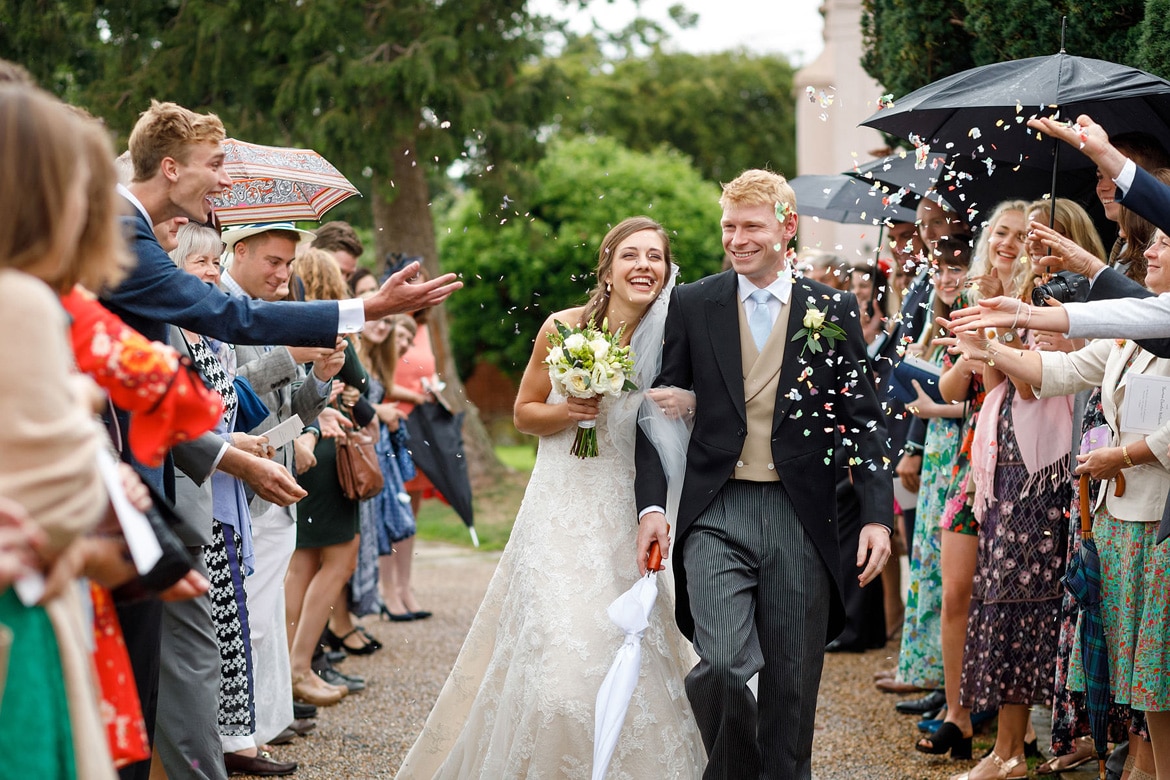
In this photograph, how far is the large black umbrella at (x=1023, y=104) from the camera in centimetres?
466

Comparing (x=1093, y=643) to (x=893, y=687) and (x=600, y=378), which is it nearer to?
(x=600, y=378)

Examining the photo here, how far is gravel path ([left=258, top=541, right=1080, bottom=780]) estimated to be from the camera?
566 centimetres

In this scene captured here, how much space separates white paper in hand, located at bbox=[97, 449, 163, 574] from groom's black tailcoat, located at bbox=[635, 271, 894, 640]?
2.15 m

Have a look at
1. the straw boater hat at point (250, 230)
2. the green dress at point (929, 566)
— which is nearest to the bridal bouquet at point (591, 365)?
the straw boater hat at point (250, 230)

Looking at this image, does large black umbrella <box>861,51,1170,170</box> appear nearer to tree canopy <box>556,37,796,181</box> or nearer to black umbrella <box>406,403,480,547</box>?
black umbrella <box>406,403,480,547</box>

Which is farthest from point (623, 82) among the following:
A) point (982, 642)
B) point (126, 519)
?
point (126, 519)

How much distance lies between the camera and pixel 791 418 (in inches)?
173

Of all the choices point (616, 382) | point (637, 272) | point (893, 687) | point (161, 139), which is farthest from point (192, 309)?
point (893, 687)

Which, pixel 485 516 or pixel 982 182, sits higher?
pixel 982 182

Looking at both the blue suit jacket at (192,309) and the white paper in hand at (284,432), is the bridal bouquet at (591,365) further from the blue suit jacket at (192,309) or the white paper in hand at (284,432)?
the white paper in hand at (284,432)

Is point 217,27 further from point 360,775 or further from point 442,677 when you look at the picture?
point 360,775

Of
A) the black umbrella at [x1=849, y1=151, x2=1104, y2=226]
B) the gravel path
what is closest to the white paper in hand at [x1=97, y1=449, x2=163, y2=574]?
the gravel path

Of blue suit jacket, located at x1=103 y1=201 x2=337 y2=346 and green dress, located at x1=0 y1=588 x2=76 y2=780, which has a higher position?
blue suit jacket, located at x1=103 y1=201 x2=337 y2=346

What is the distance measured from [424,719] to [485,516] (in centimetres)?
907
